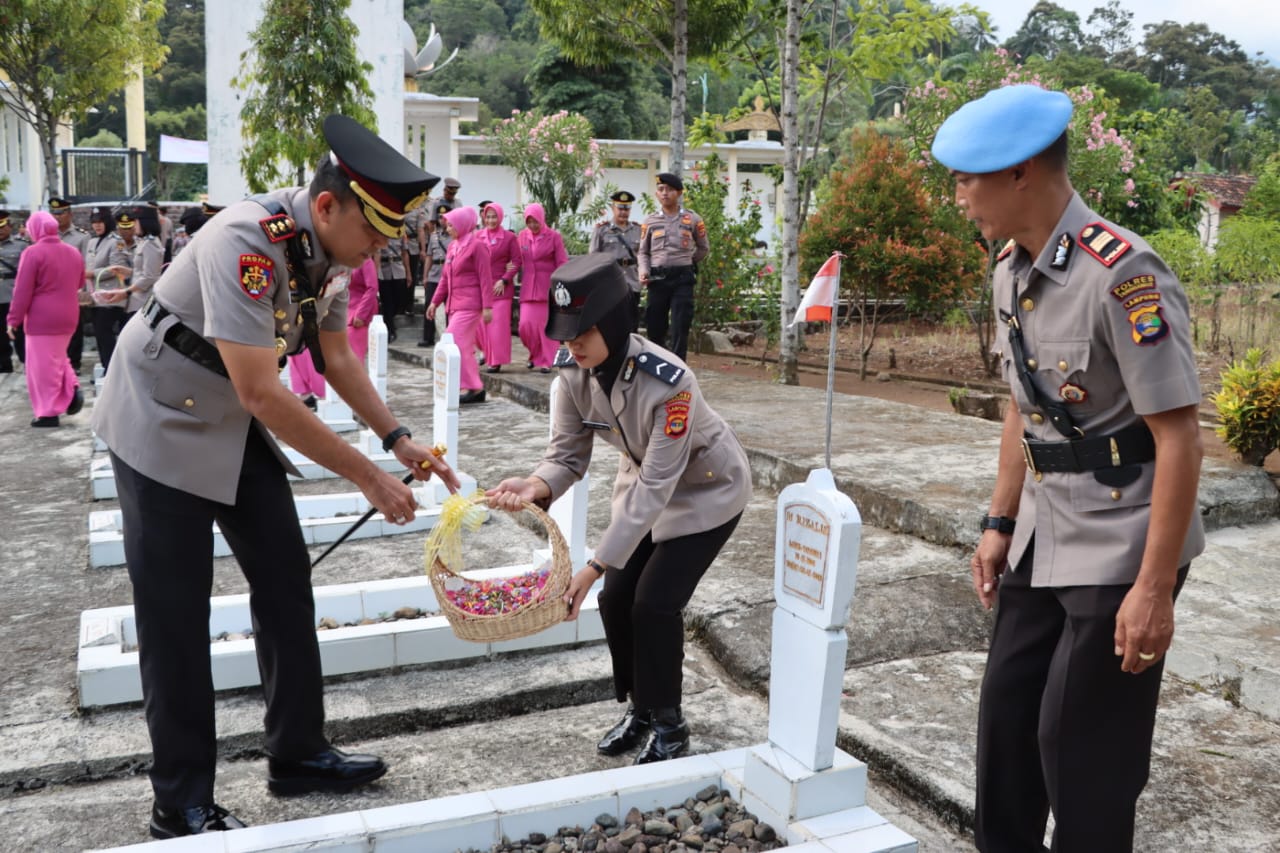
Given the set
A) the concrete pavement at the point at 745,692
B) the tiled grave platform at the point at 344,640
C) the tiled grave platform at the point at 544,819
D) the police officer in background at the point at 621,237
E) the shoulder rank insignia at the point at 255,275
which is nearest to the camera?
the tiled grave platform at the point at 544,819

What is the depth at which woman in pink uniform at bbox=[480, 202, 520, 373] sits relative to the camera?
11.1 metres

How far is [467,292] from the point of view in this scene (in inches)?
416

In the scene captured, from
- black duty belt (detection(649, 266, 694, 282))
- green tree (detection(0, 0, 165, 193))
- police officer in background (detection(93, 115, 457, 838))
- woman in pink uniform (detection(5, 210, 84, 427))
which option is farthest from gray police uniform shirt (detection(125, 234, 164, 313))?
green tree (detection(0, 0, 165, 193))

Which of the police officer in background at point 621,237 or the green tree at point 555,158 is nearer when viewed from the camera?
the police officer in background at point 621,237

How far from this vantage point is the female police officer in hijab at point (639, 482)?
320 centimetres

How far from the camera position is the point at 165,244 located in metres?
13.9

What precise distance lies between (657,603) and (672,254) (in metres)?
8.03

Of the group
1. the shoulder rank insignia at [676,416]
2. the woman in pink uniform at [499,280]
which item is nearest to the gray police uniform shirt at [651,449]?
the shoulder rank insignia at [676,416]

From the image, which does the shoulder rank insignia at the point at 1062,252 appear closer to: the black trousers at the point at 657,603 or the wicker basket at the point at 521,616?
the black trousers at the point at 657,603

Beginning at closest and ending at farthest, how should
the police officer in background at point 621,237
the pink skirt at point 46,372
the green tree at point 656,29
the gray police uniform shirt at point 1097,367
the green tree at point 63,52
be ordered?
the gray police uniform shirt at point 1097,367, the pink skirt at point 46,372, the police officer in background at point 621,237, the green tree at point 656,29, the green tree at point 63,52

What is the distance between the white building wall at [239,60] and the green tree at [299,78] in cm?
647

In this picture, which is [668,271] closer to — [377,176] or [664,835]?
[377,176]

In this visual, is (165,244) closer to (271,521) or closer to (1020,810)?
(271,521)

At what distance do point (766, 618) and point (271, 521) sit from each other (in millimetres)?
2100
